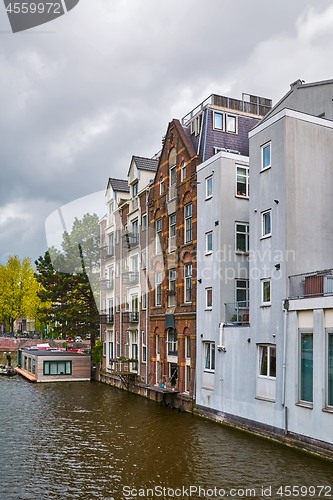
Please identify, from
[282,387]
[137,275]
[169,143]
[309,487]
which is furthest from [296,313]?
[137,275]

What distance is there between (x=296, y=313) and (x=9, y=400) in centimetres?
2085

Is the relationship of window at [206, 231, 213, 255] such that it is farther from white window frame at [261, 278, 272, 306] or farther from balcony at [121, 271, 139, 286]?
balcony at [121, 271, 139, 286]

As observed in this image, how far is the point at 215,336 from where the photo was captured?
25.7m

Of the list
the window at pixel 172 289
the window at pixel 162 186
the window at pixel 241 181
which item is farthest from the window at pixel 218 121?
the window at pixel 172 289

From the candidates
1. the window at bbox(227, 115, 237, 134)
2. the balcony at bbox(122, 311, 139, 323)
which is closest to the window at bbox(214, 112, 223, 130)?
the window at bbox(227, 115, 237, 134)

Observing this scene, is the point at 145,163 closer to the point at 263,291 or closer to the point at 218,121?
the point at 218,121

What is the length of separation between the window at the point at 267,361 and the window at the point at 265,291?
1.93m

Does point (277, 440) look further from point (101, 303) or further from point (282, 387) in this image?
point (101, 303)

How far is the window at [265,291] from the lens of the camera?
2181 centimetres

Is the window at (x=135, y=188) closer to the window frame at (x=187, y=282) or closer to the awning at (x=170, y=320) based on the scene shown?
the window frame at (x=187, y=282)

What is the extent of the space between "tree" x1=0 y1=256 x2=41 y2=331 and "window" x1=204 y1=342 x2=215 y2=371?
5818cm

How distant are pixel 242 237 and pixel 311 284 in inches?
306

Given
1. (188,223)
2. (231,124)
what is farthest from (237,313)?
(231,124)

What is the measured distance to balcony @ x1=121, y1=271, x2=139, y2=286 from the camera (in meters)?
37.9
